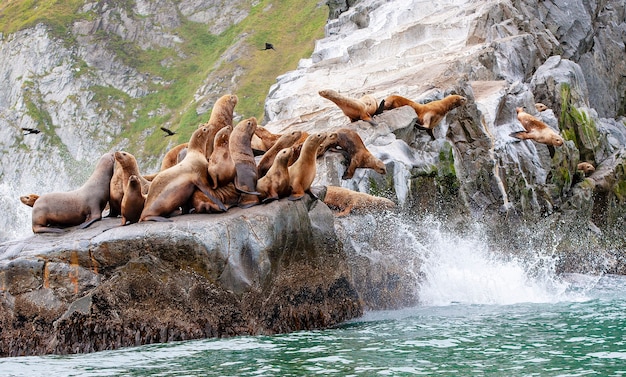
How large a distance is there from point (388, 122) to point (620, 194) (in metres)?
9.06

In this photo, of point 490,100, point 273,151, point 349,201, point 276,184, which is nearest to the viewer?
point 276,184

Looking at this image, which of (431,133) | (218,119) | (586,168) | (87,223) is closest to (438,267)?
(218,119)

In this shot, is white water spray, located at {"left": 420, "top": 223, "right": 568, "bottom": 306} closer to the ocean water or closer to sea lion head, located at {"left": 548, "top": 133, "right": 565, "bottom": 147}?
the ocean water

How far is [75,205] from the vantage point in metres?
8.88

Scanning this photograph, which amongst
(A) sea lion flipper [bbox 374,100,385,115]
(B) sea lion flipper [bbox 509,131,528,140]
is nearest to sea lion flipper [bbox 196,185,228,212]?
(A) sea lion flipper [bbox 374,100,385,115]

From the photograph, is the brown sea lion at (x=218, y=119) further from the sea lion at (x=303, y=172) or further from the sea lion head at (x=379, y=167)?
the sea lion head at (x=379, y=167)

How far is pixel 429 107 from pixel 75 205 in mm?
7667

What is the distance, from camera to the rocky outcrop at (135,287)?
762 centimetres

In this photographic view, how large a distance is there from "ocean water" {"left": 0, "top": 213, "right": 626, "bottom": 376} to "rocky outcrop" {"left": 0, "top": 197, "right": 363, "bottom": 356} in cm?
39

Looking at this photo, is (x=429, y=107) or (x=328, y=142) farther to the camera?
(x=429, y=107)

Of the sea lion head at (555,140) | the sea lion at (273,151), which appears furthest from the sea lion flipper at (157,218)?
the sea lion head at (555,140)

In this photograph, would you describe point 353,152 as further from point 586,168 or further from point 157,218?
point 586,168

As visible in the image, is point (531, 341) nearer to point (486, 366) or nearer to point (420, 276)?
point (486, 366)

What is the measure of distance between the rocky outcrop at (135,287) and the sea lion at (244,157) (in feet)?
3.40
